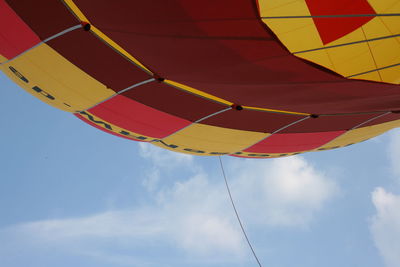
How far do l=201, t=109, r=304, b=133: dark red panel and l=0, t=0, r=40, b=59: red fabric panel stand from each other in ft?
8.32

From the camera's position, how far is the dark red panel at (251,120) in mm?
6082

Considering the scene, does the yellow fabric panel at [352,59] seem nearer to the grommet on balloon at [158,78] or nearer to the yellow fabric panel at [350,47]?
the yellow fabric panel at [350,47]

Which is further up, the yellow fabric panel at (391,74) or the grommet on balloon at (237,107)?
the grommet on balloon at (237,107)

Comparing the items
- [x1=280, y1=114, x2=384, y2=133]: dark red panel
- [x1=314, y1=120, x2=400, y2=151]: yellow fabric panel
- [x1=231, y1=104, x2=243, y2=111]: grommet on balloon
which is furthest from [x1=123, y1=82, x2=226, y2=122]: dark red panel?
[x1=314, y1=120, x2=400, y2=151]: yellow fabric panel

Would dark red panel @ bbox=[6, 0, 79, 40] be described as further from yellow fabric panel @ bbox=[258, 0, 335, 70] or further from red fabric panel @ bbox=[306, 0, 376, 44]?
red fabric panel @ bbox=[306, 0, 376, 44]

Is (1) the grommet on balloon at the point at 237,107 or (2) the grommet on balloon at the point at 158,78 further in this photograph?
(1) the grommet on balloon at the point at 237,107

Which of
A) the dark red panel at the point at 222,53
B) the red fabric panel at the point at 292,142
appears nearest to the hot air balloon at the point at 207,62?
the dark red panel at the point at 222,53

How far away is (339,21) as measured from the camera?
15.9ft

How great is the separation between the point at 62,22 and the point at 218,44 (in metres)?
1.56

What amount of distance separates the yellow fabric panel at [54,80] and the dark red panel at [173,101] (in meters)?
0.40

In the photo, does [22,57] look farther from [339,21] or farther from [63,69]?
[339,21]

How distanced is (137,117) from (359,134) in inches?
146

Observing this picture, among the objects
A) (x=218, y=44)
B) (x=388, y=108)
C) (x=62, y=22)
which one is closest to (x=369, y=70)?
(x=388, y=108)

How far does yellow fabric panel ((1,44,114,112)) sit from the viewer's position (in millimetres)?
5020
